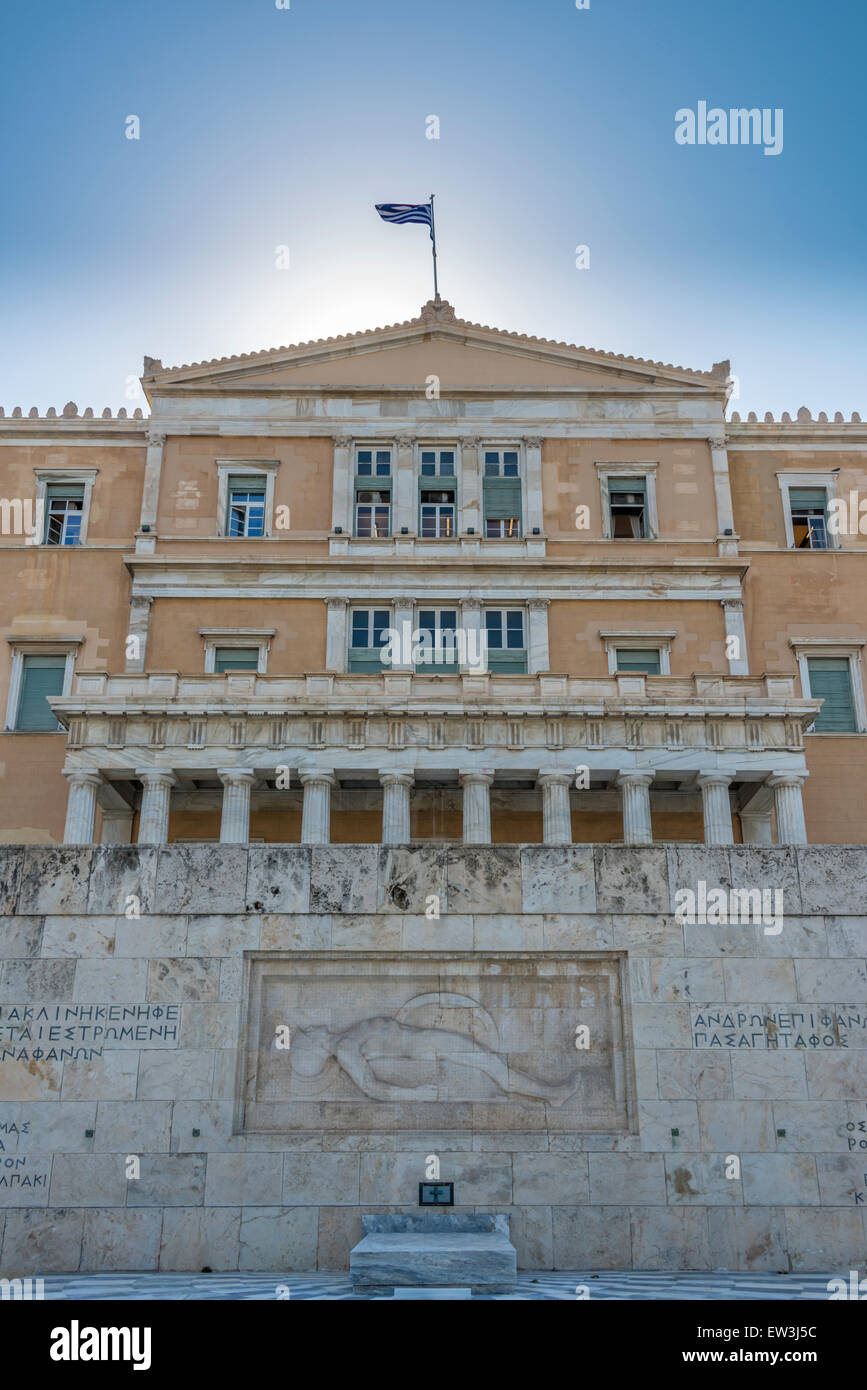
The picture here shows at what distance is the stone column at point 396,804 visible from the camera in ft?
97.5

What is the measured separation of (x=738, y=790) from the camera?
32.4m

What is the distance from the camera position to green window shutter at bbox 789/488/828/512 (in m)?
39.5

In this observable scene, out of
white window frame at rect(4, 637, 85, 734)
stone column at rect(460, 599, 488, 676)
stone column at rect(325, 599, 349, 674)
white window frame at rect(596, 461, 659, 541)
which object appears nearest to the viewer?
stone column at rect(325, 599, 349, 674)

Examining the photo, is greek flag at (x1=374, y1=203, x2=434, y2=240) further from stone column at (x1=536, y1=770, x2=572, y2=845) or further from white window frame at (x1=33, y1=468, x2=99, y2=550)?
stone column at (x1=536, y1=770, x2=572, y2=845)

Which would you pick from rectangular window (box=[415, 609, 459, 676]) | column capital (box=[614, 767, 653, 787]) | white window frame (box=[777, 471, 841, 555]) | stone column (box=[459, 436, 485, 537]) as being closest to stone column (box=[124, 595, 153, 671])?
rectangular window (box=[415, 609, 459, 676])

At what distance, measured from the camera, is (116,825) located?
3244cm

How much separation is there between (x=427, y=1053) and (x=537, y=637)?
2180 cm

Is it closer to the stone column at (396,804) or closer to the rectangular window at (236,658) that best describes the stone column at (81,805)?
the rectangular window at (236,658)

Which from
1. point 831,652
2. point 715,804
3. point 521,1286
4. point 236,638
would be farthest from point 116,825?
point 521,1286

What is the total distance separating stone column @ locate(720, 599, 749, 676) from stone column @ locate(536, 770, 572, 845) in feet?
26.0

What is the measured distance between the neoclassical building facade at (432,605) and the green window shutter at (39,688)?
0.07 m

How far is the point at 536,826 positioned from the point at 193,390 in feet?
57.8
